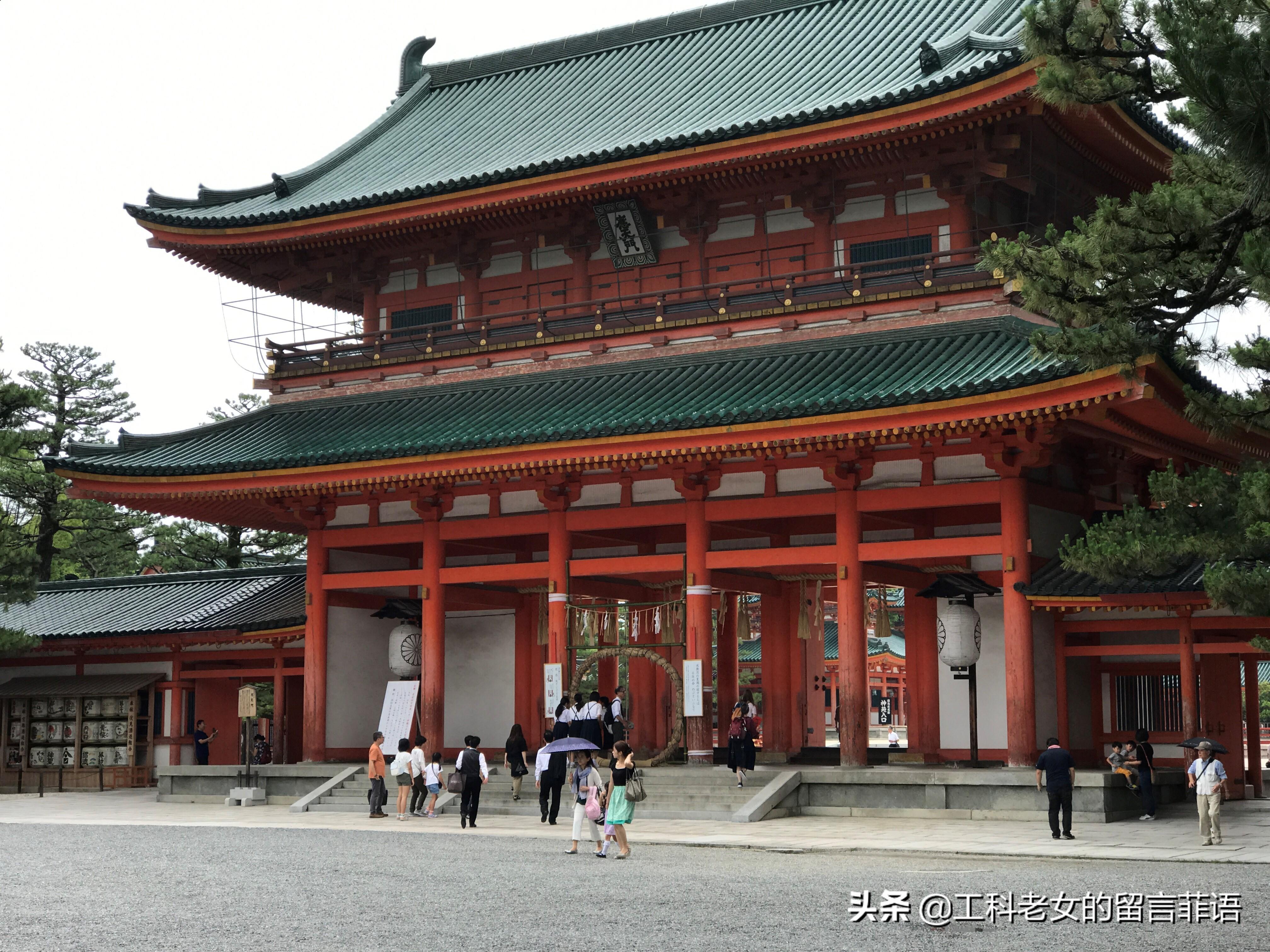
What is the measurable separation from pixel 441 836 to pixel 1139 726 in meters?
11.6

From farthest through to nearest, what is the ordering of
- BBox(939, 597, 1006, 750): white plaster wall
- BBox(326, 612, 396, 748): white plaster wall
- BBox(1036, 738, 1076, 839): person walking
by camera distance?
BBox(326, 612, 396, 748): white plaster wall, BBox(939, 597, 1006, 750): white plaster wall, BBox(1036, 738, 1076, 839): person walking

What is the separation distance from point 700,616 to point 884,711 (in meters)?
43.7

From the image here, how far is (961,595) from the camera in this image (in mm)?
23391

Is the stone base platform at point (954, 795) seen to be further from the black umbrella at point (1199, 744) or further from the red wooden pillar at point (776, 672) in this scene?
the red wooden pillar at point (776, 672)

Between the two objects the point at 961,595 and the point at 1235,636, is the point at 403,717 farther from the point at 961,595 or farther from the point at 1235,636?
the point at 1235,636

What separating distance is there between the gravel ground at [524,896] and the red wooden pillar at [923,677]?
7268mm

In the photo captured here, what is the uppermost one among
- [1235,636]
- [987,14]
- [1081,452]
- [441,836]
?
[987,14]

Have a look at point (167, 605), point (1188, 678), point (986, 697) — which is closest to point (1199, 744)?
point (1188, 678)

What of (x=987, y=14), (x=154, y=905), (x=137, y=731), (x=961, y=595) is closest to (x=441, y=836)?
(x=154, y=905)

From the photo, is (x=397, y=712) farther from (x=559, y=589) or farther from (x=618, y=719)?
(x=618, y=719)

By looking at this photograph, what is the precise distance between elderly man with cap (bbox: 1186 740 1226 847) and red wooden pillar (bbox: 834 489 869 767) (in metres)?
5.73

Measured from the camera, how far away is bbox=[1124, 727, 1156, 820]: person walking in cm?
2073

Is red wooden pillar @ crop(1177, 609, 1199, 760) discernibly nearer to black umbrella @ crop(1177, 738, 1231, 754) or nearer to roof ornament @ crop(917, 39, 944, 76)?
black umbrella @ crop(1177, 738, 1231, 754)

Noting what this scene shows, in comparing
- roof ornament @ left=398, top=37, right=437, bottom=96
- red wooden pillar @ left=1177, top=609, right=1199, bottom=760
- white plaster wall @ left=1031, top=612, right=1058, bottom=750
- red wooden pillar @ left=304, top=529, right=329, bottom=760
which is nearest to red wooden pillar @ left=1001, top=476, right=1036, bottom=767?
white plaster wall @ left=1031, top=612, right=1058, bottom=750
